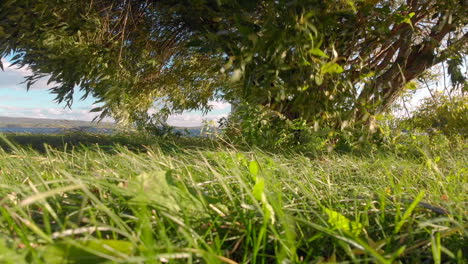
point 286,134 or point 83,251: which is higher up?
point 286,134

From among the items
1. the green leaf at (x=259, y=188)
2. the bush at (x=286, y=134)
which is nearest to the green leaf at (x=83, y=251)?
the green leaf at (x=259, y=188)

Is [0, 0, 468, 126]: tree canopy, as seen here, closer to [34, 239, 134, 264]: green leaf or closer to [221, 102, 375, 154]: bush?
[221, 102, 375, 154]: bush

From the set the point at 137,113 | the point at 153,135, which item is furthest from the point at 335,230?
the point at 137,113

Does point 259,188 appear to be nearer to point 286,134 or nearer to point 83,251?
point 83,251

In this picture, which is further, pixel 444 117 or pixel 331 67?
pixel 444 117

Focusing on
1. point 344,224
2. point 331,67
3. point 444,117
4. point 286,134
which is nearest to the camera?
point 344,224

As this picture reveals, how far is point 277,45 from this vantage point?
2779mm

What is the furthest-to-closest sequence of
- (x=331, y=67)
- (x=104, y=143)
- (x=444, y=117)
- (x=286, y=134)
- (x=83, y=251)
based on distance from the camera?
1. (x=444, y=117)
2. (x=104, y=143)
3. (x=286, y=134)
4. (x=331, y=67)
5. (x=83, y=251)

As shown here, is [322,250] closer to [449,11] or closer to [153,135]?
[449,11]

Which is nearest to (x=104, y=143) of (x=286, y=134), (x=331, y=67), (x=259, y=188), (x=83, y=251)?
(x=286, y=134)

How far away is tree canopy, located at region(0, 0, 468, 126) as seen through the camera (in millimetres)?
2828

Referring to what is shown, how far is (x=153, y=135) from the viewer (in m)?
8.02

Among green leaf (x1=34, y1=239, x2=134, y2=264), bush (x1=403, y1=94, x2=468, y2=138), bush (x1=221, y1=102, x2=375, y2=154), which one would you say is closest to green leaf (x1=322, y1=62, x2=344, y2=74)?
bush (x1=221, y1=102, x2=375, y2=154)

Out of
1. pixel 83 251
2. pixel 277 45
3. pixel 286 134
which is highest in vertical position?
pixel 277 45
